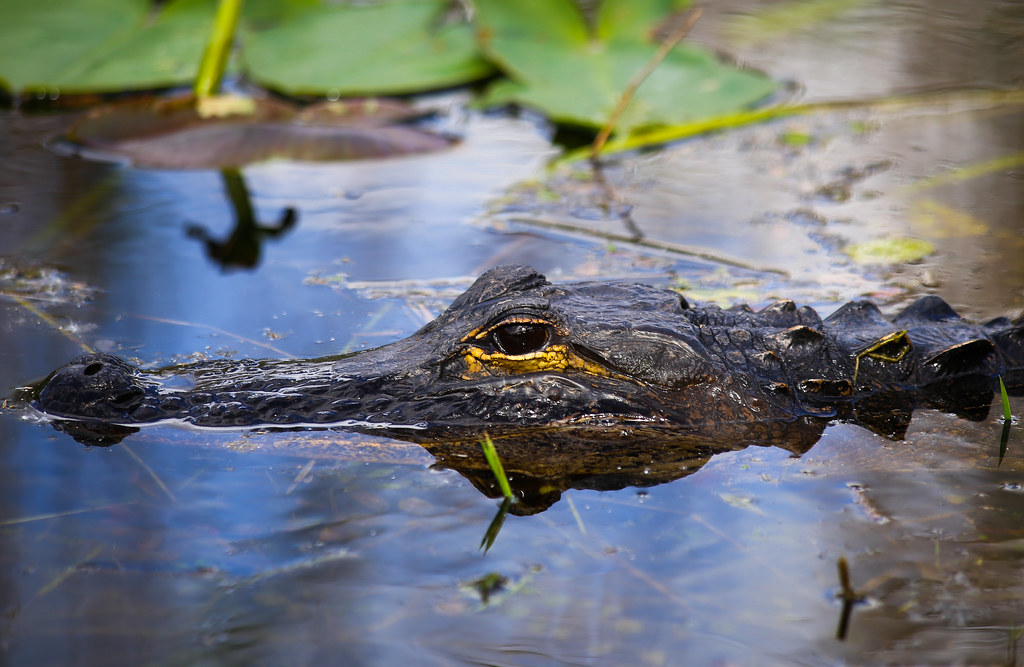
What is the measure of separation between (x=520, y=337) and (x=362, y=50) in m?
4.66

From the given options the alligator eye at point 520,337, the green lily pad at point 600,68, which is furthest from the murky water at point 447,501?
the green lily pad at point 600,68

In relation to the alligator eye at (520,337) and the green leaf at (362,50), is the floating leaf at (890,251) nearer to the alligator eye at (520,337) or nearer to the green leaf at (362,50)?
the alligator eye at (520,337)

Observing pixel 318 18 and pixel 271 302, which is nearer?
pixel 271 302

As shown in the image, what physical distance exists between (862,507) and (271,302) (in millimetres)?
2711

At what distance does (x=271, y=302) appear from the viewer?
439 centimetres

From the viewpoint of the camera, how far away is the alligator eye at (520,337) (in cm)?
314

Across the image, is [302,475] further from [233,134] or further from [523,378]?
[233,134]

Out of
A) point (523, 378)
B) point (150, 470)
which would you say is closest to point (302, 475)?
point (150, 470)

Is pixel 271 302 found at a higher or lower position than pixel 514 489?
lower

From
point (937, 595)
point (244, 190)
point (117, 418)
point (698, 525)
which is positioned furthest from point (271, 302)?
point (937, 595)

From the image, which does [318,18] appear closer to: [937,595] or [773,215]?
[773,215]

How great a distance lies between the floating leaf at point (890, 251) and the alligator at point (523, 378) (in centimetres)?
149

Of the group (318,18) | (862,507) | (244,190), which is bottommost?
(244,190)

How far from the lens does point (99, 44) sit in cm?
693
